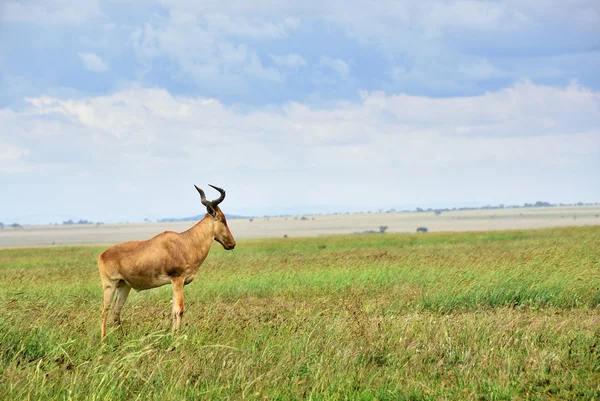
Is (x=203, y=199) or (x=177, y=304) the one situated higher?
(x=203, y=199)

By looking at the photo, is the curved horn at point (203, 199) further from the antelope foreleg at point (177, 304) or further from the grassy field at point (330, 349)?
the grassy field at point (330, 349)

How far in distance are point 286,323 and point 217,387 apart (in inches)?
143

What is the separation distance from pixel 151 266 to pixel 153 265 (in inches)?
1.5

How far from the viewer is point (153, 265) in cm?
1180

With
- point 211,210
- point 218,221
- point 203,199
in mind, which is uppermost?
point 203,199

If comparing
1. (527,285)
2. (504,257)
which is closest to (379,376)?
(527,285)

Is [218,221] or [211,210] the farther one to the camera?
[218,221]

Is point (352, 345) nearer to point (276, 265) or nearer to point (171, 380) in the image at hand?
point (171, 380)

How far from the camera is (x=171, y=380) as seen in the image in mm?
8086

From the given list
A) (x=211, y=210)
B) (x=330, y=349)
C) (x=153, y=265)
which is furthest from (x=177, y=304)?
(x=330, y=349)

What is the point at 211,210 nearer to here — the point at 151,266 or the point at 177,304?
the point at 151,266

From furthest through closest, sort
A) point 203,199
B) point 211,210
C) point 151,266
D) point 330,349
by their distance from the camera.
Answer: point 211,210 < point 203,199 < point 151,266 < point 330,349

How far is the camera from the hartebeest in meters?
11.7

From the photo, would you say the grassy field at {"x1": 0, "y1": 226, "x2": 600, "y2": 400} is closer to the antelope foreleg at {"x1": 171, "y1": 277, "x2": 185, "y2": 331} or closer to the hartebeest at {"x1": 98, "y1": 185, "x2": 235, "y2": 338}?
the antelope foreleg at {"x1": 171, "y1": 277, "x2": 185, "y2": 331}
